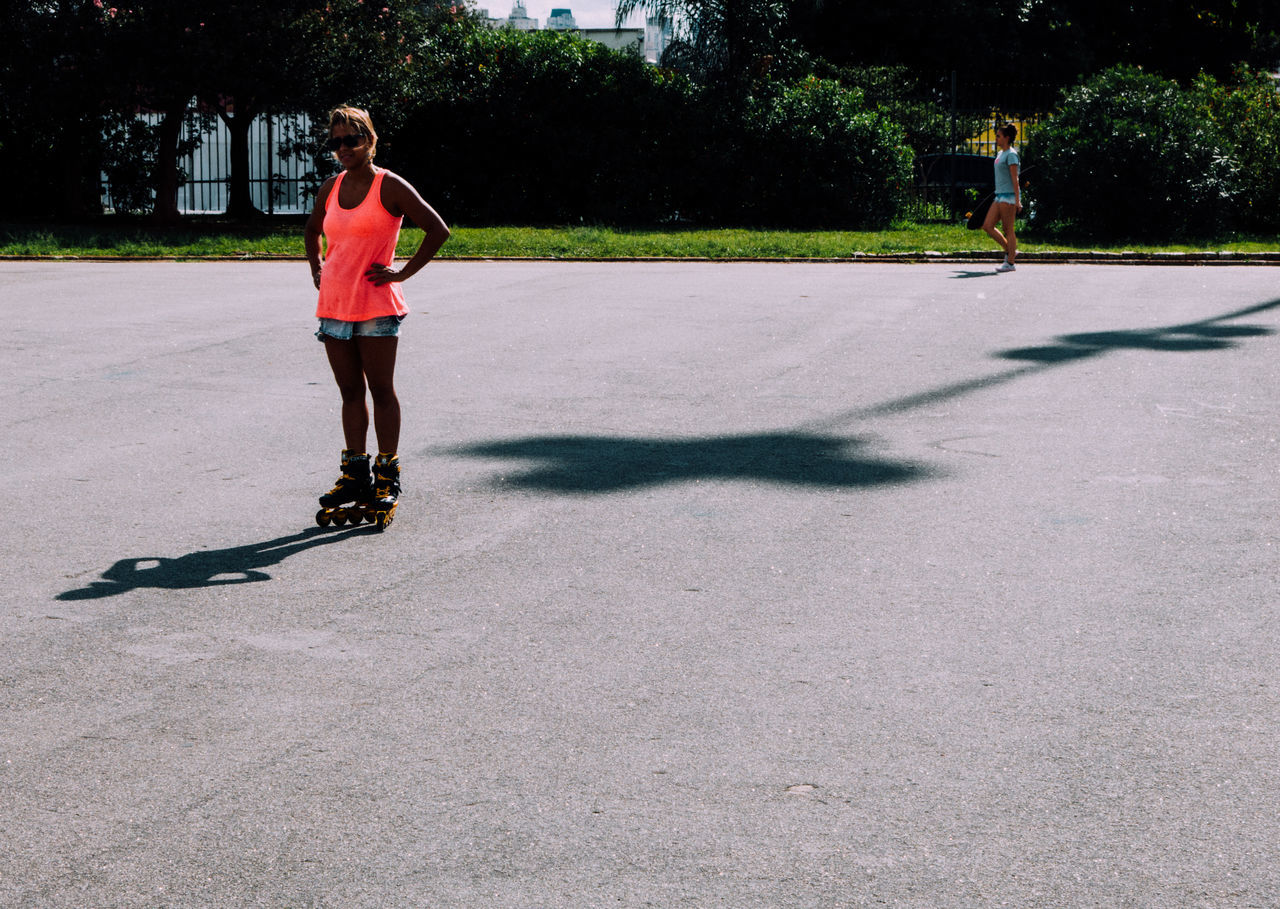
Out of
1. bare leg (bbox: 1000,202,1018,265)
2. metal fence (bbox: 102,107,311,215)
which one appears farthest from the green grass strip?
metal fence (bbox: 102,107,311,215)

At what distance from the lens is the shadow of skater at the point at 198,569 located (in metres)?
5.12

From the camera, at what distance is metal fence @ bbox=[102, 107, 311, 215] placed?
91.0 ft

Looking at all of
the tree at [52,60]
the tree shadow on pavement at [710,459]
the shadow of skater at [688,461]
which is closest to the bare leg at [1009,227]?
the tree shadow on pavement at [710,459]

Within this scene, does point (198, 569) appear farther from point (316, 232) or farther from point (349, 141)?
point (349, 141)

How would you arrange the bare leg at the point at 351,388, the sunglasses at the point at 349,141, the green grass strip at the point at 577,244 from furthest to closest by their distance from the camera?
the green grass strip at the point at 577,244 < the bare leg at the point at 351,388 < the sunglasses at the point at 349,141

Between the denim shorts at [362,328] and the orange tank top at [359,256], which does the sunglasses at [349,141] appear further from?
the denim shorts at [362,328]

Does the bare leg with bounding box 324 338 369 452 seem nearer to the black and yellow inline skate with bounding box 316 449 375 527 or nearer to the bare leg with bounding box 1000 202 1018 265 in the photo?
the black and yellow inline skate with bounding box 316 449 375 527

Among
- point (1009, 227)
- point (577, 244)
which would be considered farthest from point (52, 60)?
point (1009, 227)

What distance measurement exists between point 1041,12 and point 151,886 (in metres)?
42.6

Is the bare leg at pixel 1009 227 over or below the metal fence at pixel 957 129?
below

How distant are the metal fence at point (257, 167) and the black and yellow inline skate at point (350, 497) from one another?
2069 cm

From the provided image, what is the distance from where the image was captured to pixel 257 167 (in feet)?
113

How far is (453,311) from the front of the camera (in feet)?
44.0

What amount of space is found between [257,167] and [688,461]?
29611 mm
